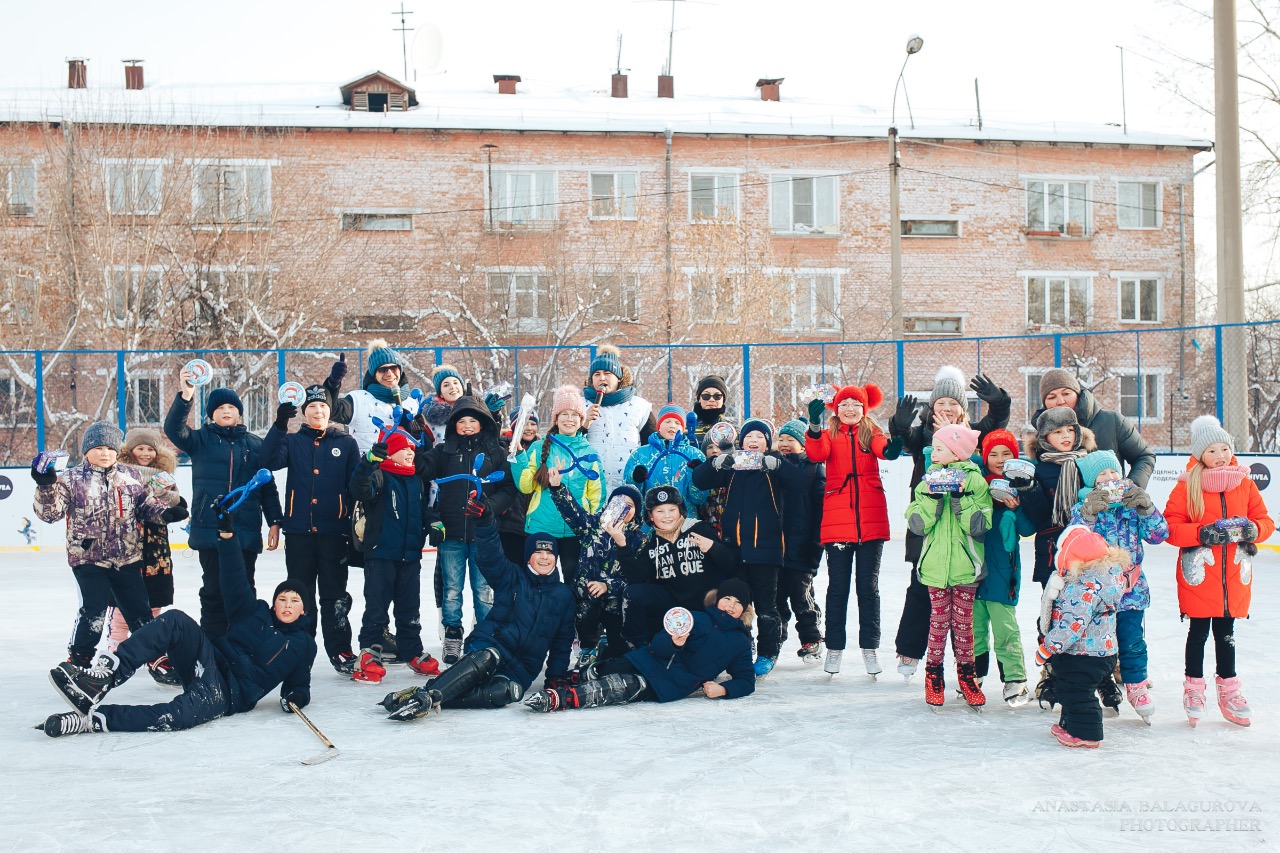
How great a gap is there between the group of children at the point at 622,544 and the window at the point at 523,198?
1665 cm

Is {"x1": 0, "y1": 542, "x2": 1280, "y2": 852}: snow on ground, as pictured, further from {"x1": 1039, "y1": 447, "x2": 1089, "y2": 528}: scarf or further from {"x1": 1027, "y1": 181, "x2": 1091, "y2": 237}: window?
{"x1": 1027, "y1": 181, "x2": 1091, "y2": 237}: window

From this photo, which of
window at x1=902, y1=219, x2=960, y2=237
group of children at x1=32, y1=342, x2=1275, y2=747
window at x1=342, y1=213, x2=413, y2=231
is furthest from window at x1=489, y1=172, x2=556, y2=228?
group of children at x1=32, y1=342, x2=1275, y2=747

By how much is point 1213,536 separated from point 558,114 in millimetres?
21087

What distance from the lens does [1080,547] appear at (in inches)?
188

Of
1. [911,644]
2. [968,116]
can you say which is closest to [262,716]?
[911,644]

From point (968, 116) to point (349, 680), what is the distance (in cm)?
2441

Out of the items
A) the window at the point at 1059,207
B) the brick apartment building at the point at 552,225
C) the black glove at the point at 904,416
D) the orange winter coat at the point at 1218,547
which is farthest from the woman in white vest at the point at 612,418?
the window at the point at 1059,207

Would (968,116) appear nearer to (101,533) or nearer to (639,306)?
(639,306)

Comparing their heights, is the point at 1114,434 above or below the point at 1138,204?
below

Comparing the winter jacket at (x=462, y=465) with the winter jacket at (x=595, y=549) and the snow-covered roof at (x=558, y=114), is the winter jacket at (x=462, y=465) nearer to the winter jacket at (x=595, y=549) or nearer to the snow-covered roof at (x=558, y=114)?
the winter jacket at (x=595, y=549)

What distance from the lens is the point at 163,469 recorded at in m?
6.54

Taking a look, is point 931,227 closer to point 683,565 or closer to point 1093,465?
point 683,565

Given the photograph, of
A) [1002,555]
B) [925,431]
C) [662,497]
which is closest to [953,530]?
[1002,555]

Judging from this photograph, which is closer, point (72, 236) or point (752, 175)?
point (72, 236)
